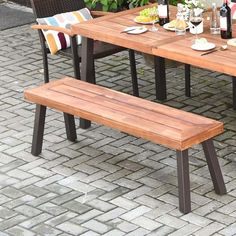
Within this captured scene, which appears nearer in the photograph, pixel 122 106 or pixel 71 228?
pixel 71 228

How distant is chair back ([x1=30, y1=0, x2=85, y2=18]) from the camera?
27.2 ft

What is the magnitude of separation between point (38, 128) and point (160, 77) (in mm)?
1427

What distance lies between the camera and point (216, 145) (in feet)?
23.6

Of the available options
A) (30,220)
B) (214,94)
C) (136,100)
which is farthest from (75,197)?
(214,94)

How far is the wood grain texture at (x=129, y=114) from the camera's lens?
6141 mm

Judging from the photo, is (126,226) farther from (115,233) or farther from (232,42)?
(232,42)

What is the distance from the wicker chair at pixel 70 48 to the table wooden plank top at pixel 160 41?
315mm

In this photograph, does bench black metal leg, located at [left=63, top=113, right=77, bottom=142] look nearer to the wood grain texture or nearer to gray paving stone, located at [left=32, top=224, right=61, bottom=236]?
the wood grain texture

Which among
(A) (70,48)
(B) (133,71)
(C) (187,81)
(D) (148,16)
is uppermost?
(D) (148,16)

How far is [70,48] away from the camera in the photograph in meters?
8.19

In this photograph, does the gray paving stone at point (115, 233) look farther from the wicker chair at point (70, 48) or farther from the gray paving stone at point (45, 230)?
the wicker chair at point (70, 48)

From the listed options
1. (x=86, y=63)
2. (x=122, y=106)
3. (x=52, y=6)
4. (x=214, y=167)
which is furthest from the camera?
(x=52, y=6)

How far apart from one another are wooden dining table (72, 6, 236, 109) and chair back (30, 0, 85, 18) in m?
0.75

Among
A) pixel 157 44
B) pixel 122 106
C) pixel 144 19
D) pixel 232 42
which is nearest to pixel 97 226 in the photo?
pixel 122 106
